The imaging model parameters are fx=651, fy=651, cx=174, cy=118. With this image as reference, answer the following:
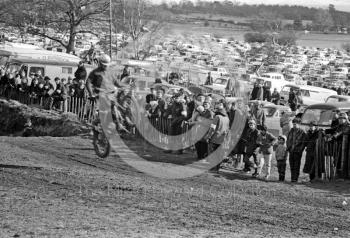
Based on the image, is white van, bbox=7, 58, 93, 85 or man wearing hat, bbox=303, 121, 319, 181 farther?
white van, bbox=7, 58, 93, 85

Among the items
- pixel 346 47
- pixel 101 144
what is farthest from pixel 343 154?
pixel 346 47

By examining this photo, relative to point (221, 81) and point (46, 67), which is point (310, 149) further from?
point (221, 81)

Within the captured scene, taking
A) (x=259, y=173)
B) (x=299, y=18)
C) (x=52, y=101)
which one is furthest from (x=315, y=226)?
(x=299, y=18)

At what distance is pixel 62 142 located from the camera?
1739 centimetres

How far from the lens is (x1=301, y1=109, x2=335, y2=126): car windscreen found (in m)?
20.4

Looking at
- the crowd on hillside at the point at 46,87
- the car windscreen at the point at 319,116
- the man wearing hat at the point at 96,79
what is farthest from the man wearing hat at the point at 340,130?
the crowd on hillside at the point at 46,87

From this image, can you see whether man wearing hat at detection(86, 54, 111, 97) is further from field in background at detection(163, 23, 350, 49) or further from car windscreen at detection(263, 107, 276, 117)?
field in background at detection(163, 23, 350, 49)

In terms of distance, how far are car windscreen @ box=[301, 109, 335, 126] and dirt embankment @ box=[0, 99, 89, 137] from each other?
7010 mm

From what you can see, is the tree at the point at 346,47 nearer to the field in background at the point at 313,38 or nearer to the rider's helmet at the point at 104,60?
the field in background at the point at 313,38

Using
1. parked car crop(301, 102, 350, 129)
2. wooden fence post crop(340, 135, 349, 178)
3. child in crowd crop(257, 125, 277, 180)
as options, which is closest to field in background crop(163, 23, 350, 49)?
parked car crop(301, 102, 350, 129)

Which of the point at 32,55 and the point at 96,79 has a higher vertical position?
the point at 96,79

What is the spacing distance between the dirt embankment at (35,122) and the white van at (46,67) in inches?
146

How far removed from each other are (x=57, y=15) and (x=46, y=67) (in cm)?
1012

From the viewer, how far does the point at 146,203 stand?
1120 centimetres
